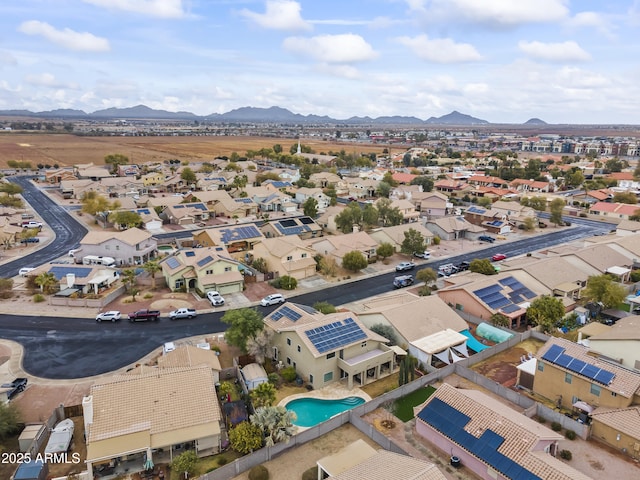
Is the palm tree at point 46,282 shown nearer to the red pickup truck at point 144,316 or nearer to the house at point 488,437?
the red pickup truck at point 144,316

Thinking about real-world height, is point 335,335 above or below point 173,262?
above

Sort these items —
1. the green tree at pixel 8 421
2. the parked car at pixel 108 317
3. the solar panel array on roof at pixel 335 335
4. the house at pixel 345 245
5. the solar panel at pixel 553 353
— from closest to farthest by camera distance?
the green tree at pixel 8 421 < the solar panel at pixel 553 353 < the solar panel array on roof at pixel 335 335 < the parked car at pixel 108 317 < the house at pixel 345 245

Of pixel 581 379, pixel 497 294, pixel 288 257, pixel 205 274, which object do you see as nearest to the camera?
pixel 581 379

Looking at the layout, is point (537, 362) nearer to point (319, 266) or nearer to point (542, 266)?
point (542, 266)

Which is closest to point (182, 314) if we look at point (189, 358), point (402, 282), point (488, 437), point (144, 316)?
point (144, 316)

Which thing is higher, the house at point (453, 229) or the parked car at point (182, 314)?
the house at point (453, 229)

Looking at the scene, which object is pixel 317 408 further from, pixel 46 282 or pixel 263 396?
pixel 46 282

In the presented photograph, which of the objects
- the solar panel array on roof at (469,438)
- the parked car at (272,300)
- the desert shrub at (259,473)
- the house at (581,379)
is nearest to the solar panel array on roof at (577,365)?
the house at (581,379)
